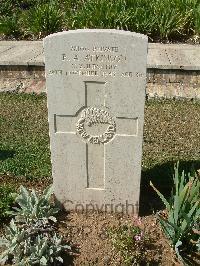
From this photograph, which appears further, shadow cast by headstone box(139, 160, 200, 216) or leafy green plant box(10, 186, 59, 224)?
shadow cast by headstone box(139, 160, 200, 216)

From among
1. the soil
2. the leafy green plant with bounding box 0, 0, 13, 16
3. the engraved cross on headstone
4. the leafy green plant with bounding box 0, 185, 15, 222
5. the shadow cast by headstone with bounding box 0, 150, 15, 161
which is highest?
the leafy green plant with bounding box 0, 0, 13, 16

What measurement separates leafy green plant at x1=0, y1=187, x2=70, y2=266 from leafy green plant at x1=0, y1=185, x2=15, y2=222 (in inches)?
5.2

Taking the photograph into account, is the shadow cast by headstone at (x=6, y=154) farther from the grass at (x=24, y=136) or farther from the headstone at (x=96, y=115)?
the headstone at (x=96, y=115)

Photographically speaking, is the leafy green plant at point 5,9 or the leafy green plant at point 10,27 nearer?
the leafy green plant at point 10,27

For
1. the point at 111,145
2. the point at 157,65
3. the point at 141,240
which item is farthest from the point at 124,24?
the point at 141,240

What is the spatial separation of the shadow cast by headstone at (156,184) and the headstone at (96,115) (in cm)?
24

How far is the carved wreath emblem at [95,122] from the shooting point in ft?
12.9

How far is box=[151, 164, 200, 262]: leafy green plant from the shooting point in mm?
3730

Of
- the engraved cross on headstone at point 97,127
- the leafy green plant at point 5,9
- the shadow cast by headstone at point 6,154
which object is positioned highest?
the leafy green plant at point 5,9

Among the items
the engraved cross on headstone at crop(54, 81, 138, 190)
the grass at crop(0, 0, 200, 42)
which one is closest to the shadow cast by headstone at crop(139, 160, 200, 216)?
the engraved cross on headstone at crop(54, 81, 138, 190)

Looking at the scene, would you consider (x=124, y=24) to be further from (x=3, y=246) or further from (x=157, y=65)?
(x=3, y=246)

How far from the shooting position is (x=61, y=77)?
12.5 ft

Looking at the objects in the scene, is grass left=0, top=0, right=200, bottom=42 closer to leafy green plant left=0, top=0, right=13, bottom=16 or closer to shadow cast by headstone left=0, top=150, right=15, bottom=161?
leafy green plant left=0, top=0, right=13, bottom=16

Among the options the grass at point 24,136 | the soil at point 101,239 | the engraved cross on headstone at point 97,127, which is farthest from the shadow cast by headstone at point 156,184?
the grass at point 24,136
